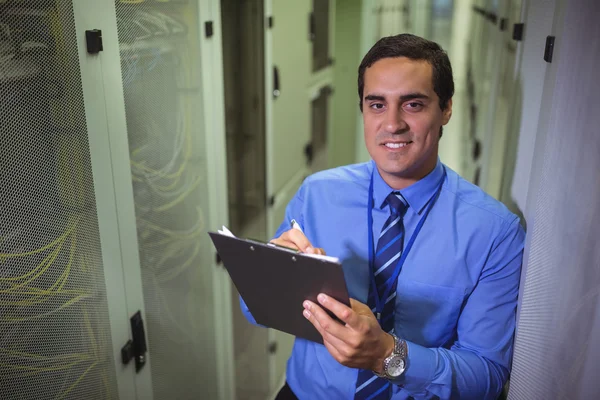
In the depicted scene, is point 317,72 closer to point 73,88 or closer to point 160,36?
point 160,36

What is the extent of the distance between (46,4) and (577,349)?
113cm

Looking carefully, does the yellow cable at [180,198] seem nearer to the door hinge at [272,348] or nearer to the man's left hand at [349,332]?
the man's left hand at [349,332]

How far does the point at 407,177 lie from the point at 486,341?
0.46 m

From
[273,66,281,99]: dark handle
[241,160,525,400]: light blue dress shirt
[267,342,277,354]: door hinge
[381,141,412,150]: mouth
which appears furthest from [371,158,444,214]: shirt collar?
[267,342,277,354]: door hinge

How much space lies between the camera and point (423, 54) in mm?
1296

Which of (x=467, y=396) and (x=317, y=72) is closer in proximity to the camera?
(x=467, y=396)

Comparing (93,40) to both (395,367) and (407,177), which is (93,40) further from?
(395,367)

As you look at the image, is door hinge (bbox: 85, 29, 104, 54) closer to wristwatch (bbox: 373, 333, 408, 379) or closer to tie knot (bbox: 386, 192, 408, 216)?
tie knot (bbox: 386, 192, 408, 216)

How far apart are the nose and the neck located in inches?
5.2

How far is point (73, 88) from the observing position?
1.07 m

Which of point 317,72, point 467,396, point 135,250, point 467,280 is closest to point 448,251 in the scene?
point 467,280

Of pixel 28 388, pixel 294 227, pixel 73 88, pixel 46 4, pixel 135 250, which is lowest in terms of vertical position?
pixel 28 388

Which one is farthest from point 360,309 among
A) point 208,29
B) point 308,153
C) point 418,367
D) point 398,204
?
point 308,153

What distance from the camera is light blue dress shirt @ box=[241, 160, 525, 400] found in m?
1.23
